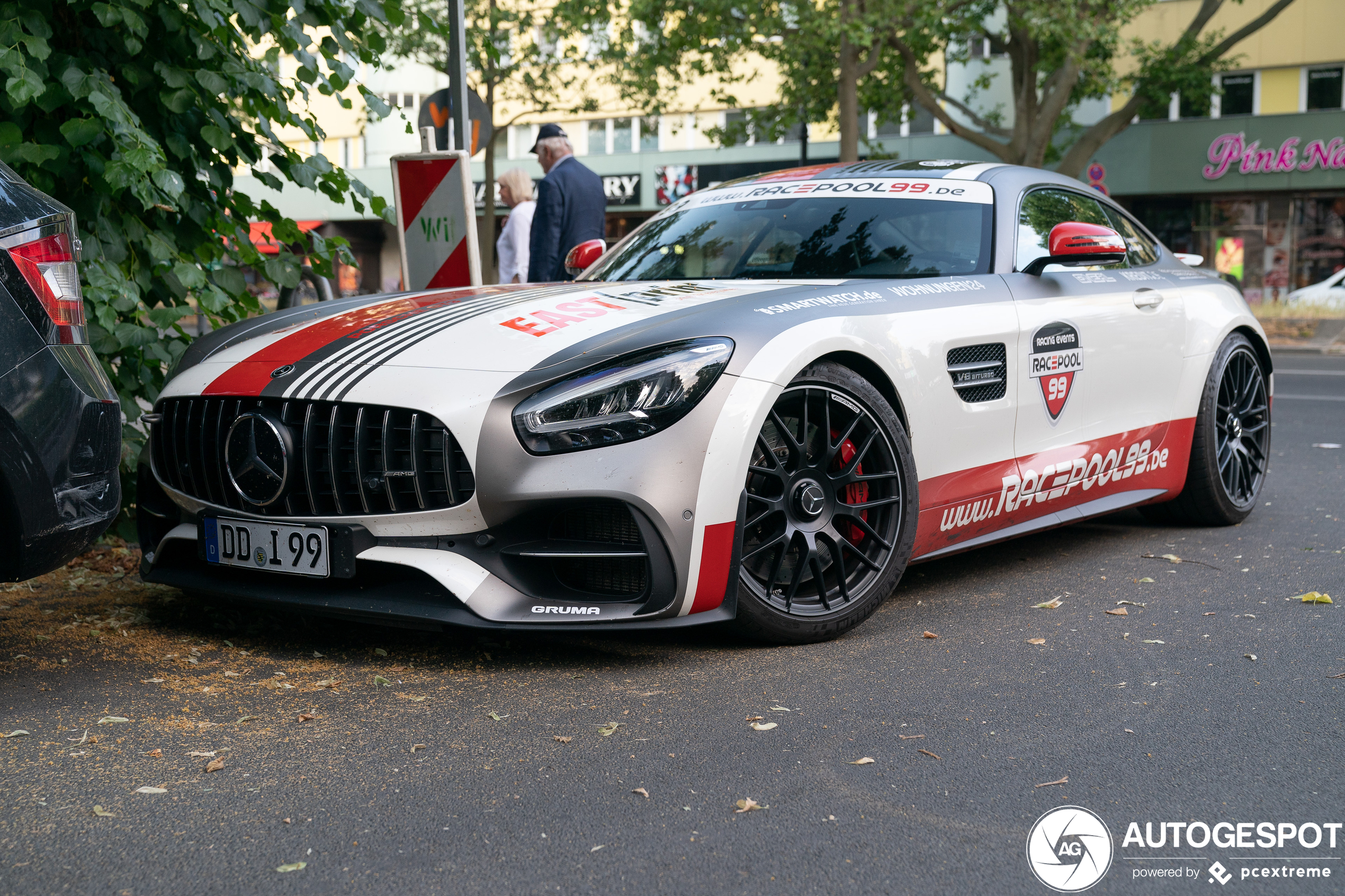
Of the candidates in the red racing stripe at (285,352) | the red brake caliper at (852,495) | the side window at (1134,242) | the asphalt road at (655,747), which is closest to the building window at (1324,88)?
the side window at (1134,242)

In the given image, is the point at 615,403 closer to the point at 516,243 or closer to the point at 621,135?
the point at 516,243

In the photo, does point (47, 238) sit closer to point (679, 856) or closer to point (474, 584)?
point (474, 584)

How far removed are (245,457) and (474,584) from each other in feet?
2.43

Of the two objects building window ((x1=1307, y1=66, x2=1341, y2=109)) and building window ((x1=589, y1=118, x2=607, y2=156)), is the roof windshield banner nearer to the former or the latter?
building window ((x1=1307, y1=66, x2=1341, y2=109))

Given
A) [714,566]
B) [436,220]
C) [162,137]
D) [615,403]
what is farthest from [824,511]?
[436,220]

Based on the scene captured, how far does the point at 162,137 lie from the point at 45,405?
2.42 meters

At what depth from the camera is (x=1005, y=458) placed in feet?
14.4

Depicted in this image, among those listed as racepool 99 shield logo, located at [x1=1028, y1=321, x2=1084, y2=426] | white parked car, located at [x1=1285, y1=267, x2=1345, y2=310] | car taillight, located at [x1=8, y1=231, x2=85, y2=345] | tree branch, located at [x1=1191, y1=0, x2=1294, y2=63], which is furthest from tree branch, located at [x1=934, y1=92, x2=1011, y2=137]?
car taillight, located at [x1=8, y1=231, x2=85, y2=345]

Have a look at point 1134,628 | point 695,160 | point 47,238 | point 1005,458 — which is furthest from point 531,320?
point 695,160

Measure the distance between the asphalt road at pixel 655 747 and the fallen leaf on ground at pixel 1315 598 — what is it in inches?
2.7

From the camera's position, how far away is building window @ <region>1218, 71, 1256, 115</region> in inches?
1115

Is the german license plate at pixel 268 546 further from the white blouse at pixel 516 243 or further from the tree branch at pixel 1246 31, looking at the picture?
the tree branch at pixel 1246 31

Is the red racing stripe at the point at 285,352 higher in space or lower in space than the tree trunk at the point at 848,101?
lower

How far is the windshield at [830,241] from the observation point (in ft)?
14.8
